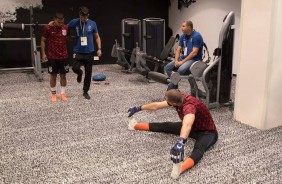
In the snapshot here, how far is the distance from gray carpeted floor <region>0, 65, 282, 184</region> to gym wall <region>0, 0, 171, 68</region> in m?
2.62

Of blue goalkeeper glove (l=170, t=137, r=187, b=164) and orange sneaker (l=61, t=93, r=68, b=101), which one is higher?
blue goalkeeper glove (l=170, t=137, r=187, b=164)

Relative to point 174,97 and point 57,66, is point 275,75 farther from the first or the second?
point 57,66

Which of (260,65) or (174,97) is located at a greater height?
(260,65)

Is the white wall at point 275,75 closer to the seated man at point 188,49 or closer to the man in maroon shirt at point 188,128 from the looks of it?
the man in maroon shirt at point 188,128

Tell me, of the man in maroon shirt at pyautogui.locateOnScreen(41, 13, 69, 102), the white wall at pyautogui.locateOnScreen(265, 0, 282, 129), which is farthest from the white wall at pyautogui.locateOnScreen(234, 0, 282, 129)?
the man in maroon shirt at pyautogui.locateOnScreen(41, 13, 69, 102)

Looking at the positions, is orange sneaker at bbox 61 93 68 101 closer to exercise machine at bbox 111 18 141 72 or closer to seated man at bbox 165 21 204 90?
seated man at bbox 165 21 204 90

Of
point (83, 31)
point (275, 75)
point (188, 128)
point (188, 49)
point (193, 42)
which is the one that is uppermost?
point (83, 31)

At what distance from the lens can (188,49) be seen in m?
4.78

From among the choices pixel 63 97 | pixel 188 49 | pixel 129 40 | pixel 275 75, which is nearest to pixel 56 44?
pixel 63 97

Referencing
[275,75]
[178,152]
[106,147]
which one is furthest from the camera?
[275,75]

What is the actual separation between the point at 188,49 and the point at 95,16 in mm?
4142

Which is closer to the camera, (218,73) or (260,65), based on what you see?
(260,65)

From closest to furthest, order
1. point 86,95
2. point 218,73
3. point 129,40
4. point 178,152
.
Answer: point 178,152 → point 218,73 → point 86,95 → point 129,40

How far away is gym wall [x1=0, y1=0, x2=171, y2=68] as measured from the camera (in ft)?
24.7
